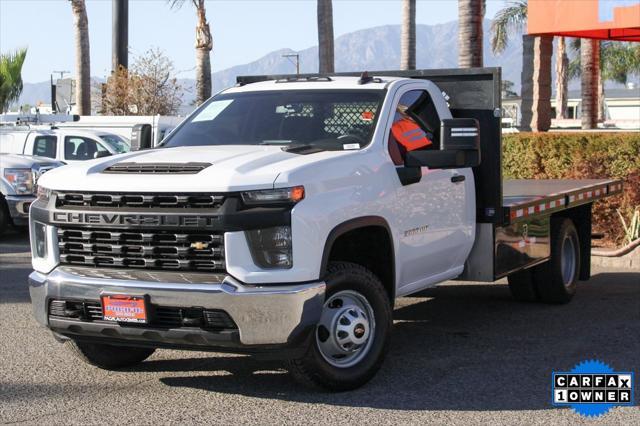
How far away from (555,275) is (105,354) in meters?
4.60

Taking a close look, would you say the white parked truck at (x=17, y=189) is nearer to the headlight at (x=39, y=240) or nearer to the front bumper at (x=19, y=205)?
the front bumper at (x=19, y=205)

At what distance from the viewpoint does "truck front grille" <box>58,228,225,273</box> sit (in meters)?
6.39

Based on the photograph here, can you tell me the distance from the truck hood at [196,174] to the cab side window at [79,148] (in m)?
11.6

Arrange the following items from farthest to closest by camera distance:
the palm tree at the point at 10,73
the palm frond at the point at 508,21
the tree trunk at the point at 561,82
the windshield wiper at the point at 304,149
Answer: the tree trunk at the point at 561,82 < the palm frond at the point at 508,21 < the palm tree at the point at 10,73 < the windshield wiper at the point at 304,149

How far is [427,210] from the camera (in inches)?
306

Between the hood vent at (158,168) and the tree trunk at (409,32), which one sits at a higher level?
the tree trunk at (409,32)

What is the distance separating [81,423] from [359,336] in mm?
1828

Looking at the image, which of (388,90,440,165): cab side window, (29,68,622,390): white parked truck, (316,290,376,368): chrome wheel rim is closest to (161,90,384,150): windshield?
(29,68,622,390): white parked truck

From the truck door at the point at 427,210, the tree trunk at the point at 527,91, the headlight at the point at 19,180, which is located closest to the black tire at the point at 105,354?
the truck door at the point at 427,210

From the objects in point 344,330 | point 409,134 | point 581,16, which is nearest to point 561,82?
point 581,16

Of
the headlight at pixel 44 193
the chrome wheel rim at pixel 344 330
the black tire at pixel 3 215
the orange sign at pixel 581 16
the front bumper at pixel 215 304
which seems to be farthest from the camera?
the orange sign at pixel 581 16

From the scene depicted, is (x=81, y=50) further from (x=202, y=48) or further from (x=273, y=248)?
(x=273, y=248)

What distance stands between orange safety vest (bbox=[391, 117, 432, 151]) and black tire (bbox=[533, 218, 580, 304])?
2.75m

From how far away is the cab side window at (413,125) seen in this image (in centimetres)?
766
